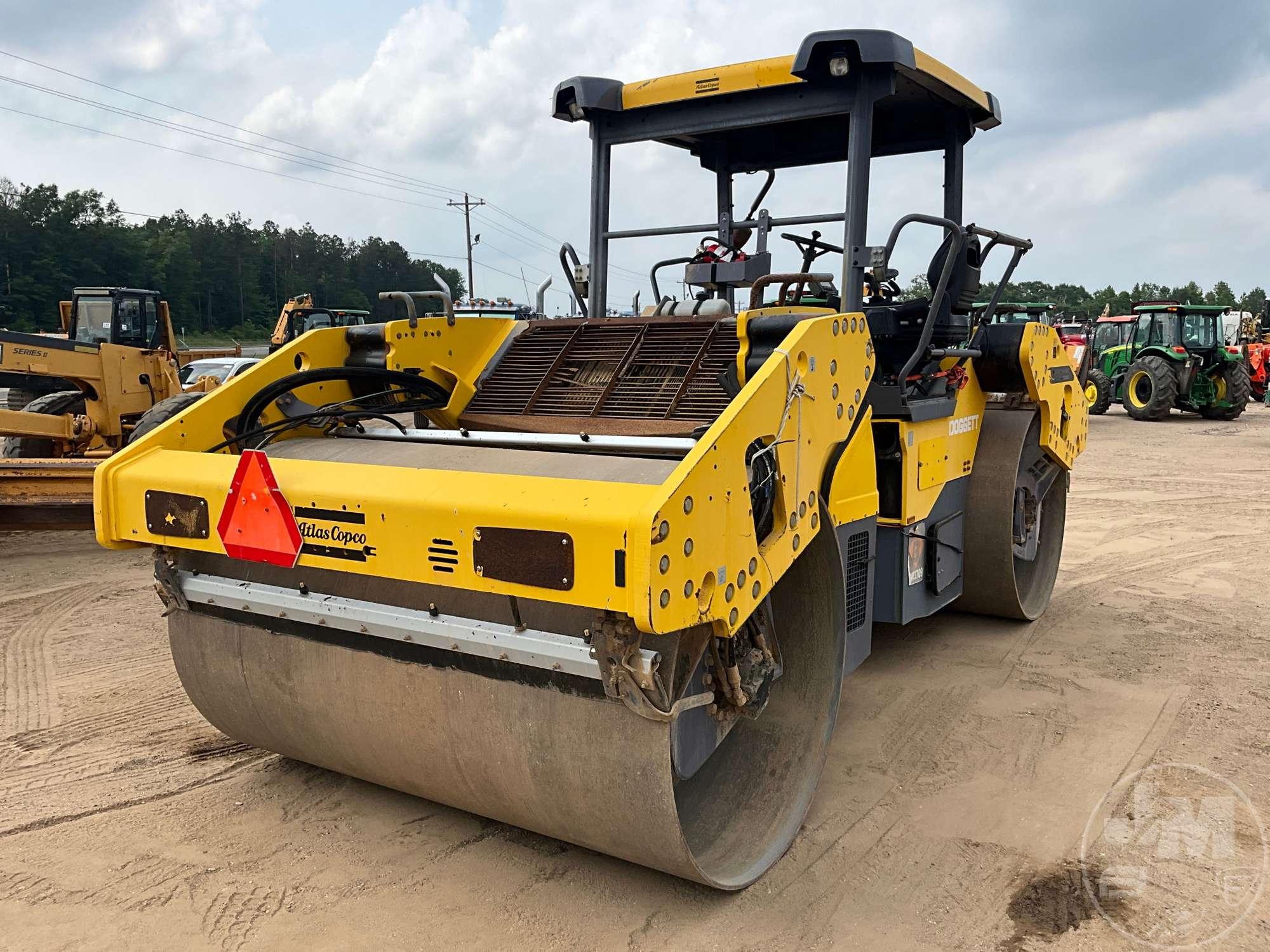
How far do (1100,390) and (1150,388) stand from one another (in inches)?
32.9

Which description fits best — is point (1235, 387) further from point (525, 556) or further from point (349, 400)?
point (525, 556)

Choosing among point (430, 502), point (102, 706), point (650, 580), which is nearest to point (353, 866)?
point (430, 502)

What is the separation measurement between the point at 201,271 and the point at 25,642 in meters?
55.3

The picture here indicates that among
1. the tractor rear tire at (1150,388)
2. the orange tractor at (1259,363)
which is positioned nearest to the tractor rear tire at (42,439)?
the tractor rear tire at (1150,388)

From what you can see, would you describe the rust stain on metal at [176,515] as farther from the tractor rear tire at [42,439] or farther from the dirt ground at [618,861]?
the tractor rear tire at [42,439]

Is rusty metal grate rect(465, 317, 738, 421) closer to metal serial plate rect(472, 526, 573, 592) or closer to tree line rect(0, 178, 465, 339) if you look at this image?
metal serial plate rect(472, 526, 573, 592)

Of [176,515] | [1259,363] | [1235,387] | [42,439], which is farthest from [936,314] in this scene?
[1259,363]

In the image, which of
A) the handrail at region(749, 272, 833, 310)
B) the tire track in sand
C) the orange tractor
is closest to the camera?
the handrail at region(749, 272, 833, 310)

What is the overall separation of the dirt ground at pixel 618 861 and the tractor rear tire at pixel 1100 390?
46.4 feet

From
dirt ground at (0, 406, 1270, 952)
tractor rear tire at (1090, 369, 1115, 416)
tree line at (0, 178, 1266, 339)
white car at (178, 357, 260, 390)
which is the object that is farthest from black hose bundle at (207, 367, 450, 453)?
tree line at (0, 178, 1266, 339)

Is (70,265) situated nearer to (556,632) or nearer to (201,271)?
(201,271)

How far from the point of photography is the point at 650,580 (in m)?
2.02

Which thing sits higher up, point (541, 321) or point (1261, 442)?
point (541, 321)

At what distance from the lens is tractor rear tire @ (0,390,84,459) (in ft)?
Result: 28.3
